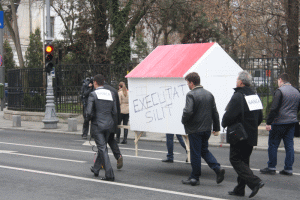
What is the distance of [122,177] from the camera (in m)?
8.18

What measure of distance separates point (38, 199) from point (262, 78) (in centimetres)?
1014

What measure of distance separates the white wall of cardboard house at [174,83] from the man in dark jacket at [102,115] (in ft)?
3.31

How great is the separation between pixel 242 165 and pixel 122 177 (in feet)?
8.16

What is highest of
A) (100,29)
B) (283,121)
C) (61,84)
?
(100,29)

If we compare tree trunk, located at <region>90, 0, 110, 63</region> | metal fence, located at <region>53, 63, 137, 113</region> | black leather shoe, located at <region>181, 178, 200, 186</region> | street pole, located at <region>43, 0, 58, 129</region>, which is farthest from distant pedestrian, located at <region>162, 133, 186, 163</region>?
tree trunk, located at <region>90, 0, 110, 63</region>

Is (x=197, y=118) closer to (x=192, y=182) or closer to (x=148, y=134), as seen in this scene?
(x=192, y=182)

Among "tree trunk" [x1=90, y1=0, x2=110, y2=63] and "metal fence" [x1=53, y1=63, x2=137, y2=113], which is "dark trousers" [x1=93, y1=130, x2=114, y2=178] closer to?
"metal fence" [x1=53, y1=63, x2=137, y2=113]

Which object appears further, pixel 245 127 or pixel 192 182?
pixel 192 182

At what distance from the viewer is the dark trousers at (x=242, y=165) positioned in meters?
6.47

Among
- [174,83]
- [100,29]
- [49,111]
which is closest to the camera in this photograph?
[174,83]

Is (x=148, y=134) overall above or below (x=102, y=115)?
below

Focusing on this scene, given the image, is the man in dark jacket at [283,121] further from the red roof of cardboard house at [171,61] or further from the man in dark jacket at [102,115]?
the man in dark jacket at [102,115]

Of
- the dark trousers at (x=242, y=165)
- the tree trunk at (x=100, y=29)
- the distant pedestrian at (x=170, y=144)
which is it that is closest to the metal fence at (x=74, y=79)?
the tree trunk at (x=100, y=29)

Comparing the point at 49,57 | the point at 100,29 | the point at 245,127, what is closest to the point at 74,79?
the point at 49,57
